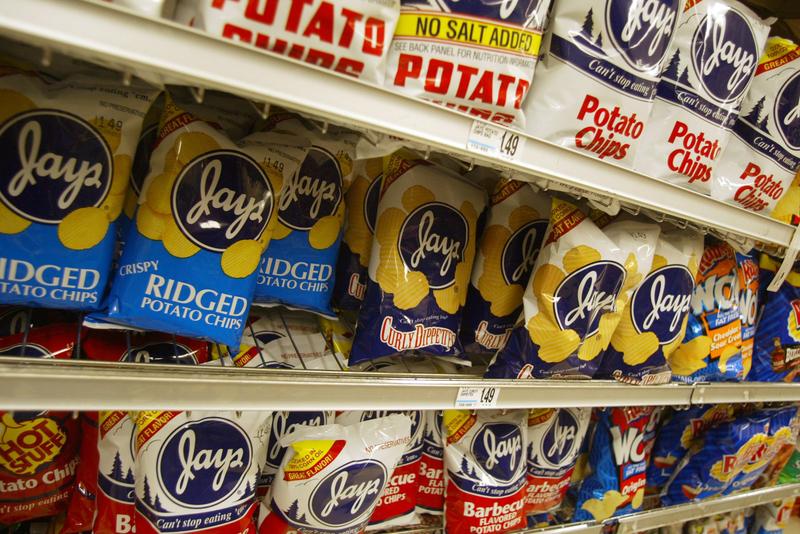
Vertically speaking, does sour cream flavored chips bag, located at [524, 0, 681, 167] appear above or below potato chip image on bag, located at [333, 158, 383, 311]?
above

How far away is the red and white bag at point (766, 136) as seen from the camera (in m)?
1.05

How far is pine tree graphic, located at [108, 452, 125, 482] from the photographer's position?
0.84 meters

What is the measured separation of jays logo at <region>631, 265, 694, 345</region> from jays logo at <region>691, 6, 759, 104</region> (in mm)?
367

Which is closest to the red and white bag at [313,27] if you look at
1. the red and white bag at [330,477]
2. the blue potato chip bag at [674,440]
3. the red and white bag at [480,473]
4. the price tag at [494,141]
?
the price tag at [494,141]

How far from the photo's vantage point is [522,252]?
1067 millimetres

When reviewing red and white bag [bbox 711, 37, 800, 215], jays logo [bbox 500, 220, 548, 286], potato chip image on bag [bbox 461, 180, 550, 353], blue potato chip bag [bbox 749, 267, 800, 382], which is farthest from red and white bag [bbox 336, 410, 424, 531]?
blue potato chip bag [bbox 749, 267, 800, 382]

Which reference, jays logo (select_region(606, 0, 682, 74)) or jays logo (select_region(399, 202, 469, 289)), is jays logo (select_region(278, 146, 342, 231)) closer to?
jays logo (select_region(399, 202, 469, 289))

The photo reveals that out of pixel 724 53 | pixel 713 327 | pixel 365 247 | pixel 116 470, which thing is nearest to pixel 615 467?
pixel 713 327

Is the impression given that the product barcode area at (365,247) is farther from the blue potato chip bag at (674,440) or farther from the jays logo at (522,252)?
the blue potato chip bag at (674,440)

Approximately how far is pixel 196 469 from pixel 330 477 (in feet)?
0.74

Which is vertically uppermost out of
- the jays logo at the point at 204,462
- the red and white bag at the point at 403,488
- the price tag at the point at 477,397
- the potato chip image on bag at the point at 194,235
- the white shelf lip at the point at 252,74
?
the white shelf lip at the point at 252,74

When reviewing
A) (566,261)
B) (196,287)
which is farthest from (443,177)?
(196,287)

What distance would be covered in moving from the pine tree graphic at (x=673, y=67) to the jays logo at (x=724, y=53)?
0.03 metres

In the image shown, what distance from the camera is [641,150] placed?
0.96 metres
